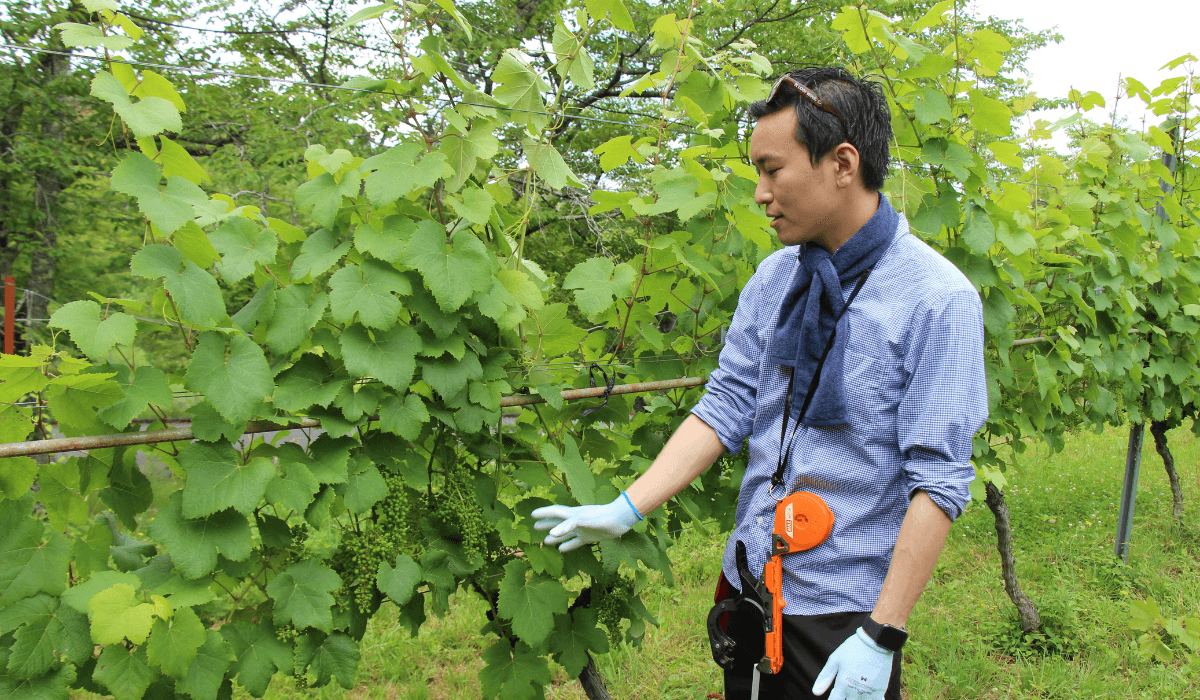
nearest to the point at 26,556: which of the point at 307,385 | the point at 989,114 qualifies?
the point at 307,385

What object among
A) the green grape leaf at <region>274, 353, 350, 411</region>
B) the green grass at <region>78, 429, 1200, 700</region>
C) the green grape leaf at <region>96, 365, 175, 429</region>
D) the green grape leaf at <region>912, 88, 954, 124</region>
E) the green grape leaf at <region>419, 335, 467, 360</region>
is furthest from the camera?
the green grass at <region>78, 429, 1200, 700</region>

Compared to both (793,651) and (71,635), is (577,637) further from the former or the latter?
(71,635)

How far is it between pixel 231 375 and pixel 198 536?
299mm

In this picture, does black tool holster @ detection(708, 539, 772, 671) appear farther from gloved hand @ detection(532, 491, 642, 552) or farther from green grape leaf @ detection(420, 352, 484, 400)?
green grape leaf @ detection(420, 352, 484, 400)

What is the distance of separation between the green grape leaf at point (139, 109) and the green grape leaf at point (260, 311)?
35 centimetres

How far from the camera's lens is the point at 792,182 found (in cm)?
140

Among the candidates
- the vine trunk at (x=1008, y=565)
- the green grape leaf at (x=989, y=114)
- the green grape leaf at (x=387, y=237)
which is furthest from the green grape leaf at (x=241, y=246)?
the vine trunk at (x=1008, y=565)

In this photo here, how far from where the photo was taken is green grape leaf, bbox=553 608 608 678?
1797 mm

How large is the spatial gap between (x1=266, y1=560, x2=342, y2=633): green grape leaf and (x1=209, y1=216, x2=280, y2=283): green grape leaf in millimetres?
590

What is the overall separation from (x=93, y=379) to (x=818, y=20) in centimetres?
1127

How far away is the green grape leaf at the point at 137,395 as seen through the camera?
125cm

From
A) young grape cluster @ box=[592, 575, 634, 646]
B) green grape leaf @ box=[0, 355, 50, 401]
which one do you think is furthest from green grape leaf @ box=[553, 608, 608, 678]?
green grape leaf @ box=[0, 355, 50, 401]

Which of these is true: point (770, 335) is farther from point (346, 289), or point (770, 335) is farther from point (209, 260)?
point (209, 260)

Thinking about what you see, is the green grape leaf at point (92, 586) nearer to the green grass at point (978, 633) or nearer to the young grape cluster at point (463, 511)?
the young grape cluster at point (463, 511)
